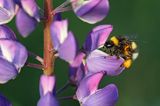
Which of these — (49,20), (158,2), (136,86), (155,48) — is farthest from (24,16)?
(158,2)

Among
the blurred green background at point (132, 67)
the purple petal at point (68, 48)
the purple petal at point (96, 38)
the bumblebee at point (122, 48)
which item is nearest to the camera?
the purple petal at point (68, 48)

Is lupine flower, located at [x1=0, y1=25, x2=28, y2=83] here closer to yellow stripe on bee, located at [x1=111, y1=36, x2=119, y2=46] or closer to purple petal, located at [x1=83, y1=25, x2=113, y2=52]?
purple petal, located at [x1=83, y1=25, x2=113, y2=52]

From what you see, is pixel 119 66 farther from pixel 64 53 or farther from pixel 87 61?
pixel 64 53

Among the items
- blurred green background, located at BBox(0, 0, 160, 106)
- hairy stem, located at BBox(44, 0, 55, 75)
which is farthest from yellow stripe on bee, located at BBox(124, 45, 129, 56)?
blurred green background, located at BBox(0, 0, 160, 106)

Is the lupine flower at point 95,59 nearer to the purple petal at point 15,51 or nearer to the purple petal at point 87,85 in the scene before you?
the purple petal at point 87,85

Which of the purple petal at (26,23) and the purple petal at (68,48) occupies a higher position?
the purple petal at (26,23)

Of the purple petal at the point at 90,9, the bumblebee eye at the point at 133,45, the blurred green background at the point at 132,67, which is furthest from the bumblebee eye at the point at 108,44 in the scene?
the blurred green background at the point at 132,67

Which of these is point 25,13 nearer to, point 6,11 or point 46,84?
point 6,11
